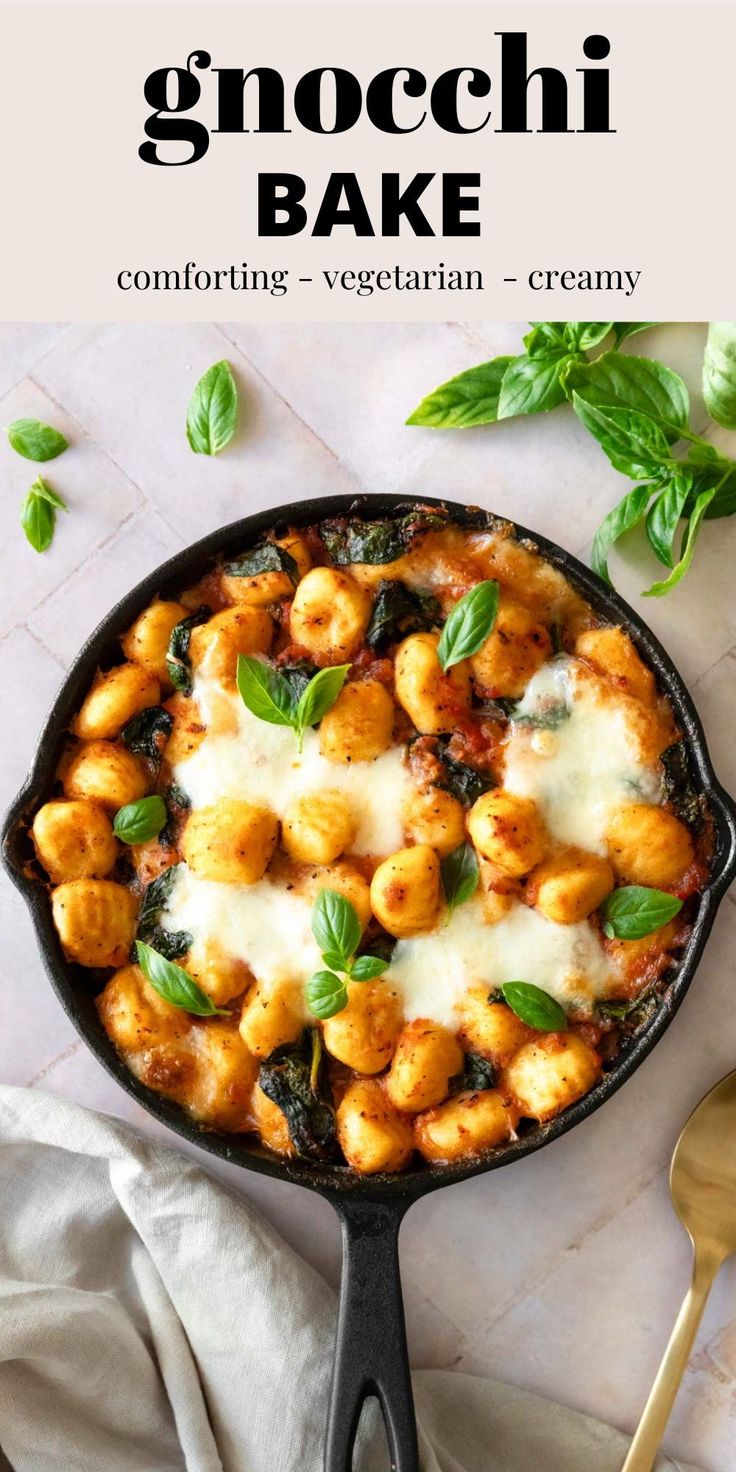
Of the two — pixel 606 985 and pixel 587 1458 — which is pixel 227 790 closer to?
pixel 606 985

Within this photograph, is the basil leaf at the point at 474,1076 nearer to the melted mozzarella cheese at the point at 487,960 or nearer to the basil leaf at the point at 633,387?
the melted mozzarella cheese at the point at 487,960

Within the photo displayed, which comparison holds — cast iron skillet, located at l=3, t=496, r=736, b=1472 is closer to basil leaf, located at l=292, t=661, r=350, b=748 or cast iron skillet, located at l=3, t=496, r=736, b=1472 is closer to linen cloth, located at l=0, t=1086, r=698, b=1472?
linen cloth, located at l=0, t=1086, r=698, b=1472

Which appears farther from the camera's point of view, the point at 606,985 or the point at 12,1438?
the point at 12,1438

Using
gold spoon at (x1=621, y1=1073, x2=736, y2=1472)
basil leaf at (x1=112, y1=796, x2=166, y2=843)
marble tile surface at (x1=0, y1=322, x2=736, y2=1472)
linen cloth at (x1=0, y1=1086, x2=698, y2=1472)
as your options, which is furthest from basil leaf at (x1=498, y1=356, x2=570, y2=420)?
linen cloth at (x1=0, y1=1086, x2=698, y2=1472)

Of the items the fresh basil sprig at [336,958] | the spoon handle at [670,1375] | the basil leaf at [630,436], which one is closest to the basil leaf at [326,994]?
the fresh basil sprig at [336,958]

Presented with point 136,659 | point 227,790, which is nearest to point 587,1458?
point 227,790

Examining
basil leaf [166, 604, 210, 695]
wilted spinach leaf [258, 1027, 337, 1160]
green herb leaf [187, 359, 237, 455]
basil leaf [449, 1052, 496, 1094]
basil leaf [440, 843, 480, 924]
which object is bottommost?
basil leaf [449, 1052, 496, 1094]
